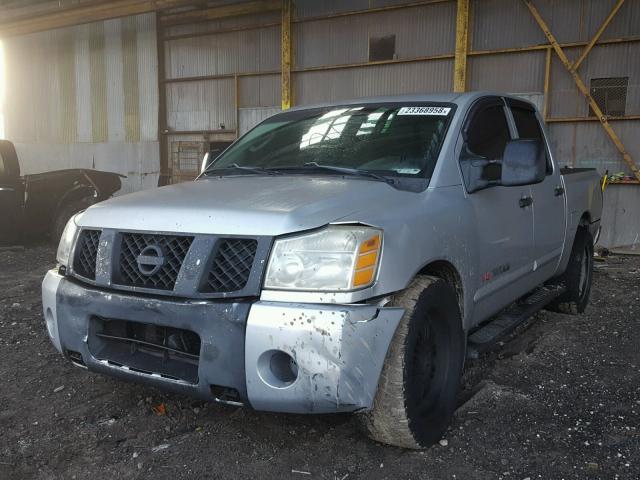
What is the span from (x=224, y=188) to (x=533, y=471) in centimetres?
191

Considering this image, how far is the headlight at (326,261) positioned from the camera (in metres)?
2.08

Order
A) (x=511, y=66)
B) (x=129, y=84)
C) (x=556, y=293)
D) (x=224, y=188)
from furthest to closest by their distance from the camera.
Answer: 1. (x=129, y=84)
2. (x=511, y=66)
3. (x=556, y=293)
4. (x=224, y=188)

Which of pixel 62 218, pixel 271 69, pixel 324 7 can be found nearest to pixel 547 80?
pixel 324 7

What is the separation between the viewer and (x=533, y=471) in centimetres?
238

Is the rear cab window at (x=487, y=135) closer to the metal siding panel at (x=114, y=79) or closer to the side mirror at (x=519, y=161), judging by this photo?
the side mirror at (x=519, y=161)

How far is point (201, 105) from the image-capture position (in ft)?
43.8

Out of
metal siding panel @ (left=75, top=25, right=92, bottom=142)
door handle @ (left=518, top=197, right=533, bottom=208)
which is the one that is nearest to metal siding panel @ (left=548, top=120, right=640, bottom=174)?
door handle @ (left=518, top=197, right=533, bottom=208)

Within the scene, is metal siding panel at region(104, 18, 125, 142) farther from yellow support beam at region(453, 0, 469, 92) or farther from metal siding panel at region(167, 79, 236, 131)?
yellow support beam at region(453, 0, 469, 92)

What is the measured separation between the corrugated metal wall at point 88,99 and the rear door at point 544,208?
1139 centimetres

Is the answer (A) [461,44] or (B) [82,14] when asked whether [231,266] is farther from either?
(B) [82,14]

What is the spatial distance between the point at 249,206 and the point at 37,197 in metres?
7.05

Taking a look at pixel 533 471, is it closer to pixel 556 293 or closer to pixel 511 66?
pixel 556 293

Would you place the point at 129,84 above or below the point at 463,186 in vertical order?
above

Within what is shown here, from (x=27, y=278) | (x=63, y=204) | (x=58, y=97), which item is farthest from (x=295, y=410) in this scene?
(x=58, y=97)
